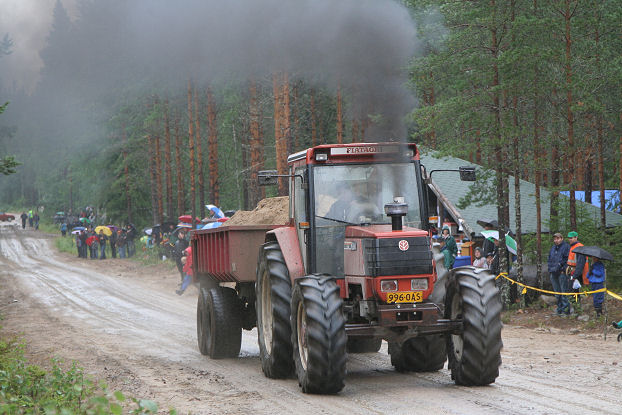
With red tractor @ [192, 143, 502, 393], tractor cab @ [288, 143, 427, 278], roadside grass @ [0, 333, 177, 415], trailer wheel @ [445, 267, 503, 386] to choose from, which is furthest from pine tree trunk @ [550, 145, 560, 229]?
roadside grass @ [0, 333, 177, 415]

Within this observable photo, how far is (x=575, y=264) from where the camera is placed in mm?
15500

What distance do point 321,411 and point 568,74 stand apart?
11.5m

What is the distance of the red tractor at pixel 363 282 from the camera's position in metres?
8.59

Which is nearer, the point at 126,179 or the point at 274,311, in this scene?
the point at 274,311

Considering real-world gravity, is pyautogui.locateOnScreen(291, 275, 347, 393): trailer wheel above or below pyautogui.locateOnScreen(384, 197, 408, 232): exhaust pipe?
below

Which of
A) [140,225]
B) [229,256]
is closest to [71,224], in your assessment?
[140,225]

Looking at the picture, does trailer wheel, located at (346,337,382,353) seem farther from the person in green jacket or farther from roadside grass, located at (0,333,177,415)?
the person in green jacket

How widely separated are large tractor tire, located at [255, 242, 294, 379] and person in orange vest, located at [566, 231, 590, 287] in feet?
23.4

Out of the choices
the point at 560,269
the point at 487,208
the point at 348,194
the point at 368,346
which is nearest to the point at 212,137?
the point at 487,208

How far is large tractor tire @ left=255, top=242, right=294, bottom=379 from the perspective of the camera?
30.9 feet

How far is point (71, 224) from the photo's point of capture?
60312 millimetres

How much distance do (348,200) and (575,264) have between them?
7.72 metres

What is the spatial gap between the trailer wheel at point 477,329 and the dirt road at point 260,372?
0.18 metres

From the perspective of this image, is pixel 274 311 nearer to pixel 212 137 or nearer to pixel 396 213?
pixel 396 213
